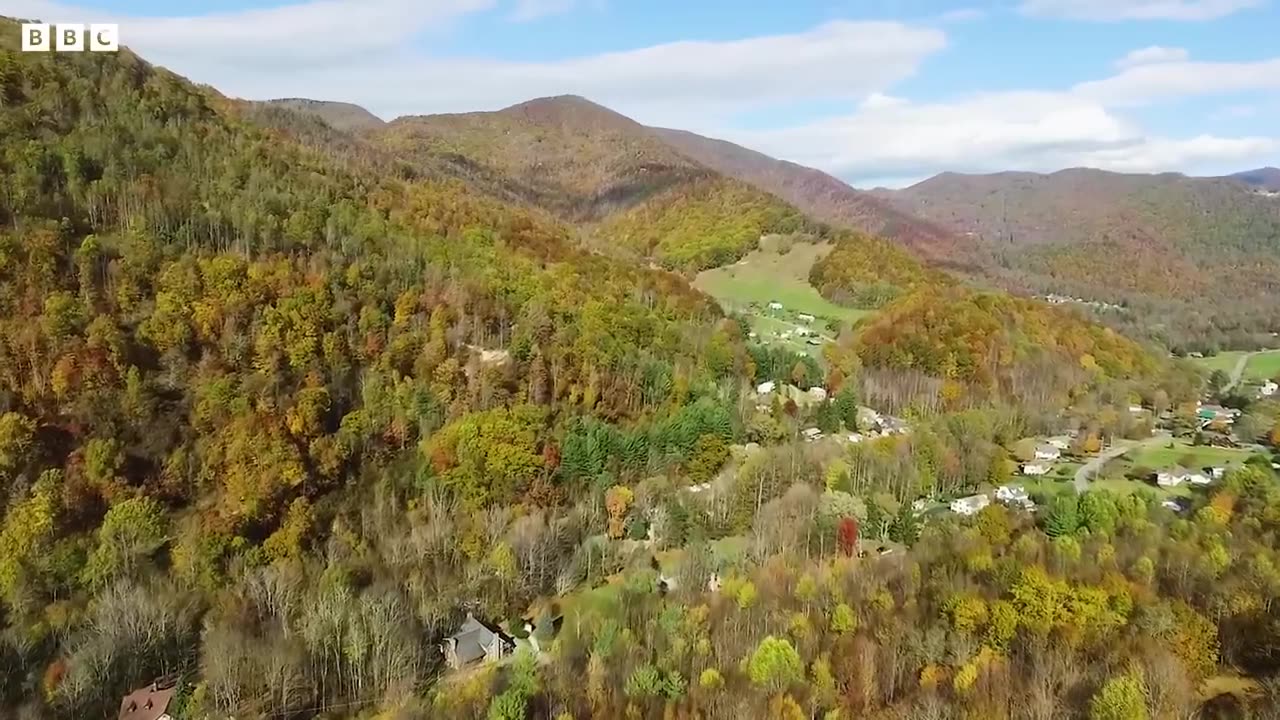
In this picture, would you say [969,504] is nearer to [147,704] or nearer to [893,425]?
[893,425]

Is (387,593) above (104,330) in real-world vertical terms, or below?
below

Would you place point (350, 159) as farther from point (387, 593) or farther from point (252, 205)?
point (387, 593)

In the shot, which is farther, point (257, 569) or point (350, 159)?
point (350, 159)

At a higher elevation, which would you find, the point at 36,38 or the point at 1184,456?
the point at 36,38

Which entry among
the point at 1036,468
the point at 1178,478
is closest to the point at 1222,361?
the point at 1178,478

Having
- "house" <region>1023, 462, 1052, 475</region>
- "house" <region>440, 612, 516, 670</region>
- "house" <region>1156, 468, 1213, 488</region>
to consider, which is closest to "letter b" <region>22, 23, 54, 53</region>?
"house" <region>440, 612, 516, 670</region>

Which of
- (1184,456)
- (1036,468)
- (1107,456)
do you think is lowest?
(1036,468)

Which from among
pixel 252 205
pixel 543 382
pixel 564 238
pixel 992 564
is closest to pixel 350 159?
pixel 564 238
